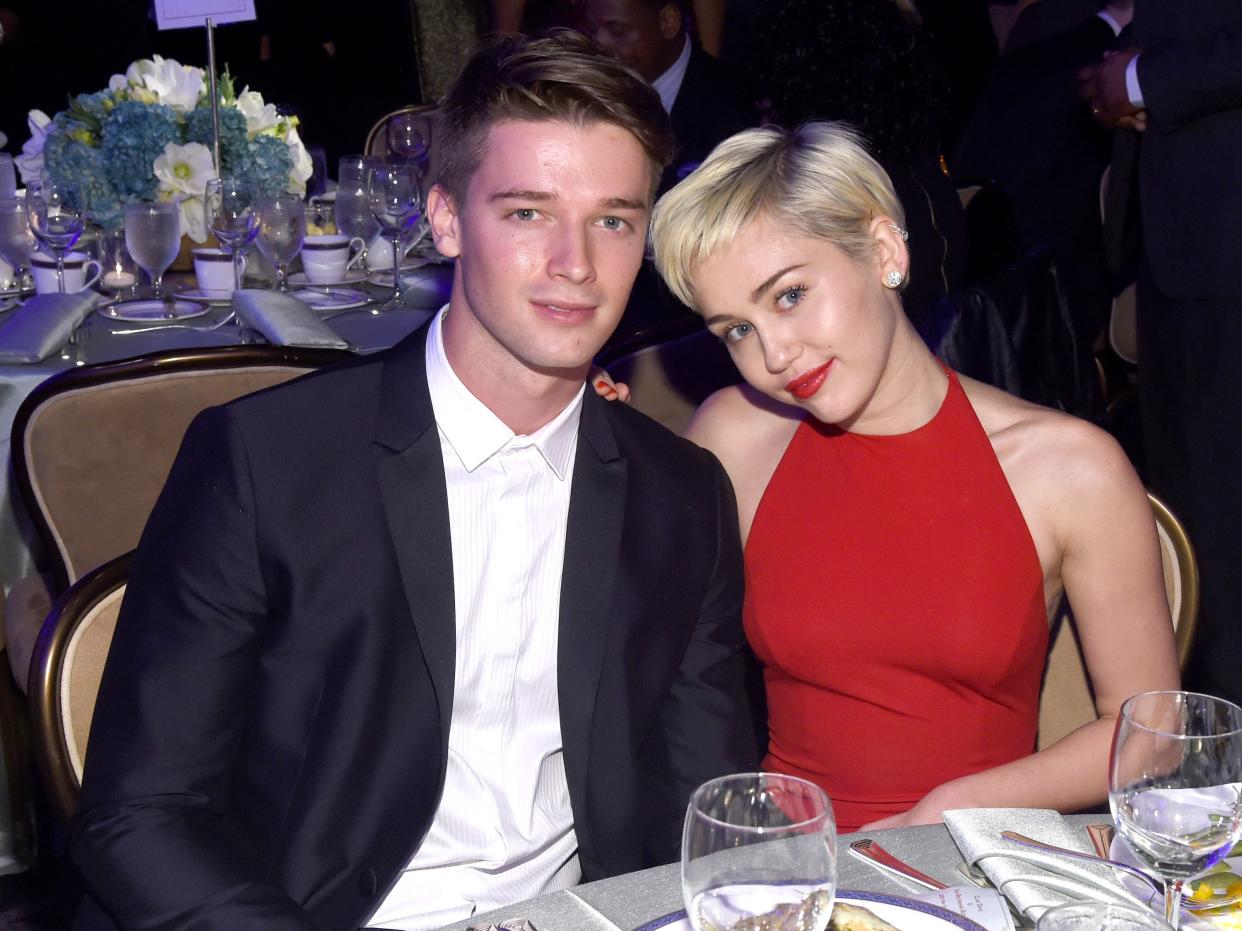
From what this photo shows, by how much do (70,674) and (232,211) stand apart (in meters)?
1.93

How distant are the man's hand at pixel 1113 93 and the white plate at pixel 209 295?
2160mm

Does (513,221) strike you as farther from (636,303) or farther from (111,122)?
(111,122)

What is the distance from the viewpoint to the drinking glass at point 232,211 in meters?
3.35

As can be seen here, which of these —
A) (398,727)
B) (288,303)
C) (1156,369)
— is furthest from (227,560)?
(1156,369)

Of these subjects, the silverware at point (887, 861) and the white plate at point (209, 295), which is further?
the white plate at point (209, 295)

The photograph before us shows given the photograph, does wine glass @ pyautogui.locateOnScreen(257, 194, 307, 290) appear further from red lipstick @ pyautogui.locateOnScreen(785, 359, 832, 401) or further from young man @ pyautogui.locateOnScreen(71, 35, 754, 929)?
red lipstick @ pyautogui.locateOnScreen(785, 359, 832, 401)

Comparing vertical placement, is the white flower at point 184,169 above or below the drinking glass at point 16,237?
above

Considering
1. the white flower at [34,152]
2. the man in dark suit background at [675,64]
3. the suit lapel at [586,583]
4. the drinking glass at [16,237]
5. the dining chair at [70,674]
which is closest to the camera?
the dining chair at [70,674]

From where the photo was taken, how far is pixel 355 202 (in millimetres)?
3859

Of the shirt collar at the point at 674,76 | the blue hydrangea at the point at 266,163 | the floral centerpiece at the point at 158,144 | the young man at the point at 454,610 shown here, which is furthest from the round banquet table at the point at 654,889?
the shirt collar at the point at 674,76

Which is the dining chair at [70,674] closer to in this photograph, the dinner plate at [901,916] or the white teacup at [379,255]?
the dinner plate at [901,916]

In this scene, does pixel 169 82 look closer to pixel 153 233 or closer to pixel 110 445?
pixel 153 233

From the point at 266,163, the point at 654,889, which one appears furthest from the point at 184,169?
the point at 654,889

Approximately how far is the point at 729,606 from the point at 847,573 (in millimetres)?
198
